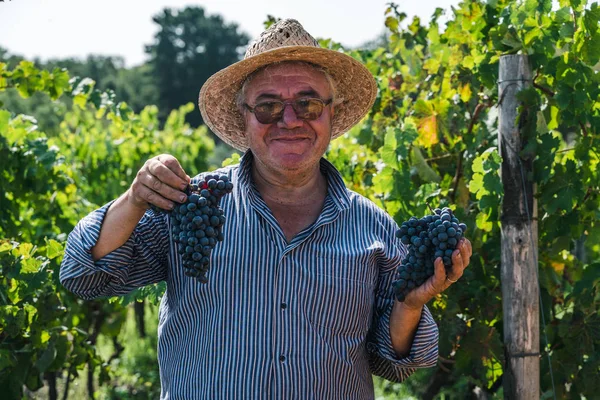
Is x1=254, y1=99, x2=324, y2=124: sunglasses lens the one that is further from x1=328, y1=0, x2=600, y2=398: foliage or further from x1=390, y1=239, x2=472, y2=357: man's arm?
x1=328, y1=0, x2=600, y2=398: foliage

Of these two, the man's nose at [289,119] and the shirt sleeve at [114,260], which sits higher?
the man's nose at [289,119]

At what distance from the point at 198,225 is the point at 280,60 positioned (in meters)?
0.73

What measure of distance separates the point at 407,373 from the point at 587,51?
4.52ft

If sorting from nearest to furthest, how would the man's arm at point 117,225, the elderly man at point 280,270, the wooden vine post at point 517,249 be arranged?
1. the man's arm at point 117,225
2. the elderly man at point 280,270
3. the wooden vine post at point 517,249

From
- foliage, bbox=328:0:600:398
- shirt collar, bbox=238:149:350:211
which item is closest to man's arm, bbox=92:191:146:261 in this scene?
shirt collar, bbox=238:149:350:211

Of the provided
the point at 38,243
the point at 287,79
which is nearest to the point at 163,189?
the point at 287,79

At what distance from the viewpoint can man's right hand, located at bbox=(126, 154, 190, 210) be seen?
6.64 ft

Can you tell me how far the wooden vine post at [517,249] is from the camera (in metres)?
→ 3.12

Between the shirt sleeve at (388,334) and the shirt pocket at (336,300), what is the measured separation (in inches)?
3.0

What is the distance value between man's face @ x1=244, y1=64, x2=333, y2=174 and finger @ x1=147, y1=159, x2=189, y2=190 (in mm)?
447

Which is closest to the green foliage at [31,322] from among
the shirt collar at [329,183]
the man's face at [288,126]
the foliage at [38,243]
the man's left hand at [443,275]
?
the foliage at [38,243]

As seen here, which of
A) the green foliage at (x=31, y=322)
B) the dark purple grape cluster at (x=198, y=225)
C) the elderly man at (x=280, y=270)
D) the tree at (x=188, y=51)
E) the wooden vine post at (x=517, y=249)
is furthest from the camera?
the tree at (x=188, y=51)

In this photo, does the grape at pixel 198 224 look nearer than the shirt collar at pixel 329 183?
Yes

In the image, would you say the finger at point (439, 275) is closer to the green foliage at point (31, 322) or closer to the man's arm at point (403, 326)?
the man's arm at point (403, 326)
